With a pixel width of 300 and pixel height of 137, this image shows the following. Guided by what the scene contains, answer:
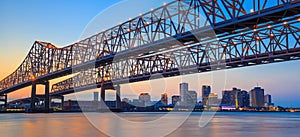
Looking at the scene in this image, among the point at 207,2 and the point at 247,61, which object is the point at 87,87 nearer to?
the point at 247,61

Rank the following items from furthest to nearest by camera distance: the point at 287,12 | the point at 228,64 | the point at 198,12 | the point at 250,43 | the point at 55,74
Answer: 1. the point at 55,74
2. the point at 228,64
3. the point at 250,43
4. the point at 198,12
5. the point at 287,12

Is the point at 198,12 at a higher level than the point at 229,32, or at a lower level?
higher

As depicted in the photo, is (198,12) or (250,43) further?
(250,43)

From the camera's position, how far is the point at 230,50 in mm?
63281

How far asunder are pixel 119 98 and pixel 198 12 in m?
77.3

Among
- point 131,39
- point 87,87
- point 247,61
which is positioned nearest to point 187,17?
point 131,39

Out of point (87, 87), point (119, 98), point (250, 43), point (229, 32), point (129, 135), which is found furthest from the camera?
point (87, 87)

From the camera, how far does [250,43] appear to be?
190 feet

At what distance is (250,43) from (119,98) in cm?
6009

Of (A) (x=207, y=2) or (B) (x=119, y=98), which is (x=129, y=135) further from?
(B) (x=119, y=98)

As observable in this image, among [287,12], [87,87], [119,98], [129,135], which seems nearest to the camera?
[129,135]

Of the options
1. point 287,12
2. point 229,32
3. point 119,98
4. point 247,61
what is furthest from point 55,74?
point 287,12

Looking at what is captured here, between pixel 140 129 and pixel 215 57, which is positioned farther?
pixel 215 57

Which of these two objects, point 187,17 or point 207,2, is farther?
point 187,17
